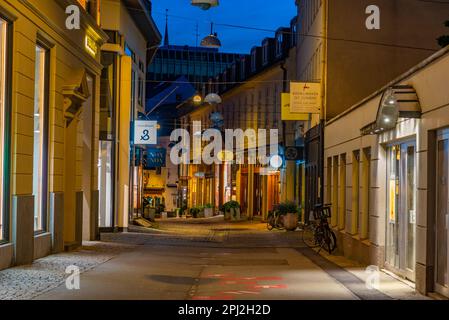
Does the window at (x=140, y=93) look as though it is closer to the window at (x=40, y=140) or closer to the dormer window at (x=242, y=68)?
the dormer window at (x=242, y=68)

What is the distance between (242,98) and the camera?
49.1m

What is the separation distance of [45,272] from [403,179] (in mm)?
6667

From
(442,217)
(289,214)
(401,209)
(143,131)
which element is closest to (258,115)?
(289,214)

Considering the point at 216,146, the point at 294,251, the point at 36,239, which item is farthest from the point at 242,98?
the point at 36,239

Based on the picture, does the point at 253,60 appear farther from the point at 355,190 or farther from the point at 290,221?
the point at 355,190

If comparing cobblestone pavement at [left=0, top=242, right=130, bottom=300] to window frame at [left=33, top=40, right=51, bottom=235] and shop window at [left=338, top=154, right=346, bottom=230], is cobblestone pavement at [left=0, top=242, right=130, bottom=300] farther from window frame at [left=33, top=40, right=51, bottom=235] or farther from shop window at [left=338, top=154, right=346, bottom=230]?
shop window at [left=338, top=154, right=346, bottom=230]

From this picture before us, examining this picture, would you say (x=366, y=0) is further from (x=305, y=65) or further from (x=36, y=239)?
(x=36, y=239)

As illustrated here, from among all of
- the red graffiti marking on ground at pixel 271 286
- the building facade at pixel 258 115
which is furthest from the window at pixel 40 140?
the building facade at pixel 258 115

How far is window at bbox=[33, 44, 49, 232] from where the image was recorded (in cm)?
1645

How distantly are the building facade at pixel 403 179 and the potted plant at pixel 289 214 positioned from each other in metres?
11.6

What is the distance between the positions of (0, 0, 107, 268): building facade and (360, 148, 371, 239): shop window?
6883 mm

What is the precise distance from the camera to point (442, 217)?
37.3ft

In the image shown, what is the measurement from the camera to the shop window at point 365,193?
1758cm

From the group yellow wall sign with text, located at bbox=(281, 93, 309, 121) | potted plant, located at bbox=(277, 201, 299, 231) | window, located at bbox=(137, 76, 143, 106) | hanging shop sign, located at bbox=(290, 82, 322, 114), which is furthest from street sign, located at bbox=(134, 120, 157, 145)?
hanging shop sign, located at bbox=(290, 82, 322, 114)
